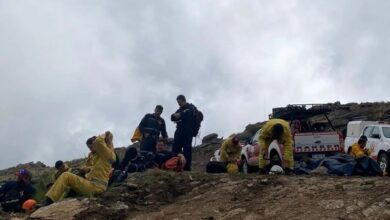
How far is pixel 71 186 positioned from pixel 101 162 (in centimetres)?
60

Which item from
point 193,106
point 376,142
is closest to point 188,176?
point 193,106

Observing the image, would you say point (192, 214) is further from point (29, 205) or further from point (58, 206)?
point (29, 205)

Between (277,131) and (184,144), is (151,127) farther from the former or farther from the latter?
(277,131)

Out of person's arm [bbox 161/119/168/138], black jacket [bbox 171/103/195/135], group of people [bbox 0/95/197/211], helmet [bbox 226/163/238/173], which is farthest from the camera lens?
helmet [bbox 226/163/238/173]

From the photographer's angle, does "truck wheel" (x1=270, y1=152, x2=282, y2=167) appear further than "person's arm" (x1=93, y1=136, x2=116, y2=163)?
Yes

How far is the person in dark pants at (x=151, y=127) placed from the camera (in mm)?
12062

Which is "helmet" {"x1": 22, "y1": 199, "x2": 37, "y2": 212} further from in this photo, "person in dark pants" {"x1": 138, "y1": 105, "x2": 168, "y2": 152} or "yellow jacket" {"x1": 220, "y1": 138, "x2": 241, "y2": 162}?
"yellow jacket" {"x1": 220, "y1": 138, "x2": 241, "y2": 162}

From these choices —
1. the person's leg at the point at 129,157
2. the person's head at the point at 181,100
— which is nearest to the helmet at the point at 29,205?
the person's leg at the point at 129,157

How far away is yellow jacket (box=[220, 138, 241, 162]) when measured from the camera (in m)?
13.6

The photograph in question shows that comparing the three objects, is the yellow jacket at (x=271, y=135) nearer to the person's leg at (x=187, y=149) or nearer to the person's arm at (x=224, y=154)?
the person's leg at (x=187, y=149)

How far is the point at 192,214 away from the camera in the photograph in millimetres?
8719

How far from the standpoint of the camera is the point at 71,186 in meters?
9.63

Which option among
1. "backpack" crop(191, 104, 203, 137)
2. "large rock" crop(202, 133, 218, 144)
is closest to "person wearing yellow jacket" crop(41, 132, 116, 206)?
"backpack" crop(191, 104, 203, 137)

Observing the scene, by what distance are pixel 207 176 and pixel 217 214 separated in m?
1.88
